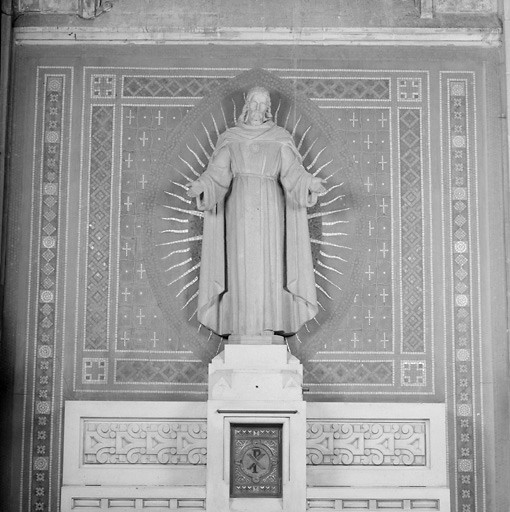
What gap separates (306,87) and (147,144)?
3.99ft

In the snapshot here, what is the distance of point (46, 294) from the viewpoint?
8.19 meters

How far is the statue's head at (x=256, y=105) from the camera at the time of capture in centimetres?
807

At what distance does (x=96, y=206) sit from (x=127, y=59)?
3.65 ft

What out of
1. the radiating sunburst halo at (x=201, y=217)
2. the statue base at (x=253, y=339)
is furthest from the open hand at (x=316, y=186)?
the statue base at (x=253, y=339)

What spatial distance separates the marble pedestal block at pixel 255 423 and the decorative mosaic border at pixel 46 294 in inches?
47.2

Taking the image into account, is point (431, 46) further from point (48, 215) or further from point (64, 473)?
point (64, 473)

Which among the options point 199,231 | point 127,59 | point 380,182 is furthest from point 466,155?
point 127,59

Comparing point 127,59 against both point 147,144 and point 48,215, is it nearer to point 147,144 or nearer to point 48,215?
point 147,144

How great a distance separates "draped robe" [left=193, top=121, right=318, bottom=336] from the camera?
7.81 metres

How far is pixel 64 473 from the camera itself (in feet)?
25.8

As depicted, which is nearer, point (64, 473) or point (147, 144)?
point (64, 473)

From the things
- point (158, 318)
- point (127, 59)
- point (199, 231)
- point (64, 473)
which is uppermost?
point (127, 59)

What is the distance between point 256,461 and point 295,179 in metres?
1.89

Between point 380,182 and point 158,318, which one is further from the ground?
point 380,182
